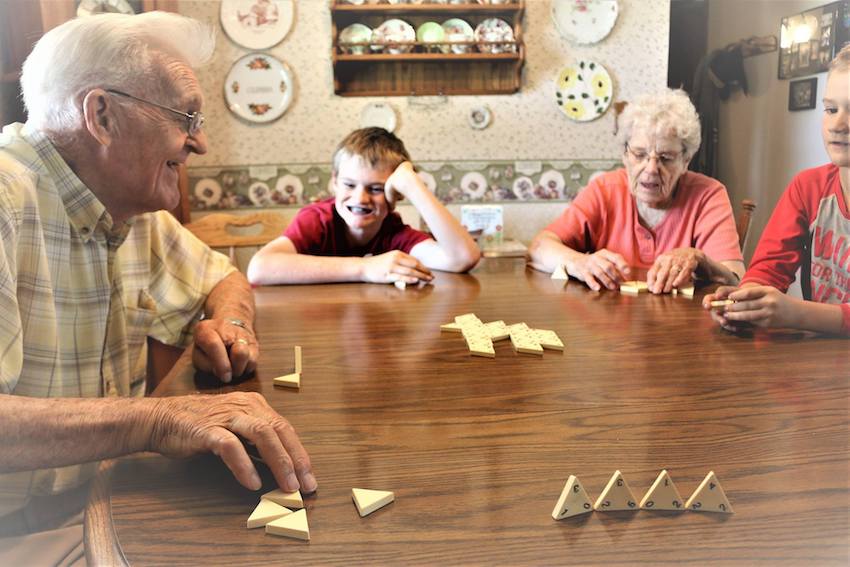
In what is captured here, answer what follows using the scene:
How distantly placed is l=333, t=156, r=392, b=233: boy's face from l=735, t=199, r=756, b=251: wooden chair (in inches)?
Answer: 34.4

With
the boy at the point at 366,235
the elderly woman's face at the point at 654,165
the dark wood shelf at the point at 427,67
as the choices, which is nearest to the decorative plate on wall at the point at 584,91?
the dark wood shelf at the point at 427,67

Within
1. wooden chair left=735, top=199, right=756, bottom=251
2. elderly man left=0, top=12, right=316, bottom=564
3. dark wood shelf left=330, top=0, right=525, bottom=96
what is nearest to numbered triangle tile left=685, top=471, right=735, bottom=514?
elderly man left=0, top=12, right=316, bottom=564

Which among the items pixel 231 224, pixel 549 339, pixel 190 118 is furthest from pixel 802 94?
pixel 231 224

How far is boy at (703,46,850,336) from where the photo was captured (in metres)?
0.74

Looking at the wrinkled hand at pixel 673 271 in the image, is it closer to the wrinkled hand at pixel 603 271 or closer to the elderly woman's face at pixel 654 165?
Answer: the wrinkled hand at pixel 603 271

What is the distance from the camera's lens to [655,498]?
1.82 ft

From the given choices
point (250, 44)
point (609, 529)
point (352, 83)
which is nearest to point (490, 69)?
point (352, 83)

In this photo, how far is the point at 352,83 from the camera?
10.3 feet

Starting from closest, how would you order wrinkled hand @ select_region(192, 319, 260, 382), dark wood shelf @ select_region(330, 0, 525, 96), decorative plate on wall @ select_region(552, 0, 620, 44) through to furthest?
wrinkled hand @ select_region(192, 319, 260, 382) < dark wood shelf @ select_region(330, 0, 525, 96) < decorative plate on wall @ select_region(552, 0, 620, 44)

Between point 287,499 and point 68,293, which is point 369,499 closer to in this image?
point 287,499

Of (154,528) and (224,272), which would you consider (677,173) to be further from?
(154,528)

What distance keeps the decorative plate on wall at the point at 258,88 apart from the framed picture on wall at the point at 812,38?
2498 mm

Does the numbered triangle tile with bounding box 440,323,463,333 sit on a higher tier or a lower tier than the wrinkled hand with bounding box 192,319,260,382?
lower

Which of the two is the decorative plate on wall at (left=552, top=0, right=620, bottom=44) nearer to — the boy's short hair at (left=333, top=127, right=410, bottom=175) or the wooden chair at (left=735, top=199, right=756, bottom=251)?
the boy's short hair at (left=333, top=127, right=410, bottom=175)
